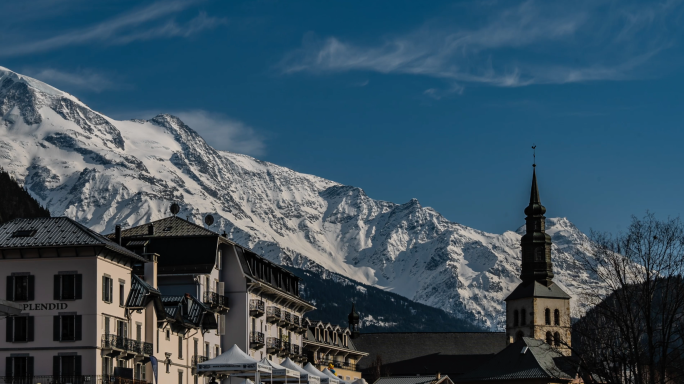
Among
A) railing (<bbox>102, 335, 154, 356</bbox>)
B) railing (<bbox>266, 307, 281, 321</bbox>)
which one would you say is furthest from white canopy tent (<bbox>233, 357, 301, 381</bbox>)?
railing (<bbox>266, 307, 281, 321</bbox>)

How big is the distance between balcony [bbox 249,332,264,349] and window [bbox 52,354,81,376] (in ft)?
92.7

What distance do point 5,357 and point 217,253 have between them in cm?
2621

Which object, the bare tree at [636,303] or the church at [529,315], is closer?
the bare tree at [636,303]

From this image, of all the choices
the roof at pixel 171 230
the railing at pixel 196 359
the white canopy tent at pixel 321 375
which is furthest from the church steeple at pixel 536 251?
the white canopy tent at pixel 321 375

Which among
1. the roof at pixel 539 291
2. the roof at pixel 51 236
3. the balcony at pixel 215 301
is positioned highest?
the roof at pixel 539 291

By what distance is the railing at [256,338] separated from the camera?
94688 millimetres

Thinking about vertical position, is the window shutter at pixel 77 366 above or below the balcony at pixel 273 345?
below

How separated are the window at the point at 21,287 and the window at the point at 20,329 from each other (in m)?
1.32

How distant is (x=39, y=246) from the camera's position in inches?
2672

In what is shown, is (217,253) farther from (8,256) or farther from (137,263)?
(8,256)

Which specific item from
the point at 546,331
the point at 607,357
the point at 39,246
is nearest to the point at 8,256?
the point at 39,246

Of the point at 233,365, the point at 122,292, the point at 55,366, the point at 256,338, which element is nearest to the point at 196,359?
the point at 256,338

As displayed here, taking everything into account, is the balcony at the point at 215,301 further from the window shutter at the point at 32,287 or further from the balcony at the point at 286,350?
the window shutter at the point at 32,287

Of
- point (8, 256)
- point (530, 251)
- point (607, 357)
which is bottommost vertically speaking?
point (607, 357)
